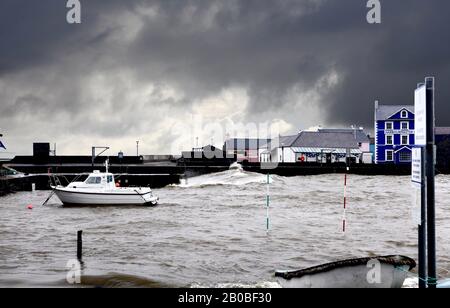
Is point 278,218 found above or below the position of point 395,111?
below

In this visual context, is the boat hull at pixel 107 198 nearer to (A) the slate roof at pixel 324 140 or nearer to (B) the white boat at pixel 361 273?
(B) the white boat at pixel 361 273

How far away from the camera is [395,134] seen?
2709 inches

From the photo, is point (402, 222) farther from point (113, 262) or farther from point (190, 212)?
point (113, 262)

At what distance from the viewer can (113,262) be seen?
13.5 metres

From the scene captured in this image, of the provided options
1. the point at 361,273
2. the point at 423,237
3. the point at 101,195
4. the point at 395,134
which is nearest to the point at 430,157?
the point at 423,237

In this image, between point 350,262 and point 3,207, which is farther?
point 3,207

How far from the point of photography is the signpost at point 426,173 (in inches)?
293

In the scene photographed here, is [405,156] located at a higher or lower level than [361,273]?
higher

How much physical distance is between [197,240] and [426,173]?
36.5 ft

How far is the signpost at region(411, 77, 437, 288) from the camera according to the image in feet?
24.4

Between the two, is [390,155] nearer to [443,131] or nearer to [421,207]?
[443,131]

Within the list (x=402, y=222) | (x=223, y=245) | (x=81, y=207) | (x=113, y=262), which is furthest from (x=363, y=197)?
(x=113, y=262)

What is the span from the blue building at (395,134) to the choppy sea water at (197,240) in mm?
38412

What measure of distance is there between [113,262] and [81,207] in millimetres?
16148
